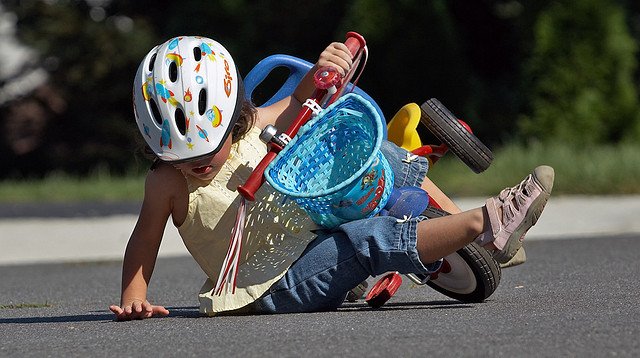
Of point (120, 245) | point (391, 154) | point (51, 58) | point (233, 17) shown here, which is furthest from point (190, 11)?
point (391, 154)

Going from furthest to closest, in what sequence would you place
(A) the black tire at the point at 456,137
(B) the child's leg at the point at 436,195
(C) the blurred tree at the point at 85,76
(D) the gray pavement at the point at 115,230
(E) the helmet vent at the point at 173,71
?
(C) the blurred tree at the point at 85,76 → (D) the gray pavement at the point at 115,230 → (A) the black tire at the point at 456,137 → (B) the child's leg at the point at 436,195 → (E) the helmet vent at the point at 173,71

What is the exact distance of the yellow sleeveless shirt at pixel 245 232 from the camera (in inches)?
184

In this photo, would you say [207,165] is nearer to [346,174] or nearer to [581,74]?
[346,174]

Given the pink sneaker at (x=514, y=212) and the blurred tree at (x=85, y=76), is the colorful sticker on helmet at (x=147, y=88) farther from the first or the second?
the blurred tree at (x=85, y=76)

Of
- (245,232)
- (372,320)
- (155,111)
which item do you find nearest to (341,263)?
(372,320)

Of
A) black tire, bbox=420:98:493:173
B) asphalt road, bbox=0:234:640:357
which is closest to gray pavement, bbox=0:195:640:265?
asphalt road, bbox=0:234:640:357

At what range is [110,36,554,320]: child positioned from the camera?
4.49 metres

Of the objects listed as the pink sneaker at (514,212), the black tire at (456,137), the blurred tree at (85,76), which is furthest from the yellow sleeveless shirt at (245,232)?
the blurred tree at (85,76)

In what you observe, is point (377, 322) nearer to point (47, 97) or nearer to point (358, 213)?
point (358, 213)

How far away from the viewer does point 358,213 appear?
4.57 metres

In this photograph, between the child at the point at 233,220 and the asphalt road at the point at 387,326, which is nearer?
the asphalt road at the point at 387,326

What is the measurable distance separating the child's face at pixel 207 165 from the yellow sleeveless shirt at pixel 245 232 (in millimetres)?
44

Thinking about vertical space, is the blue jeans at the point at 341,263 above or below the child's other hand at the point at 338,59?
below

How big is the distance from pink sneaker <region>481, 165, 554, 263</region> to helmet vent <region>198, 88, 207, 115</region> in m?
1.06
